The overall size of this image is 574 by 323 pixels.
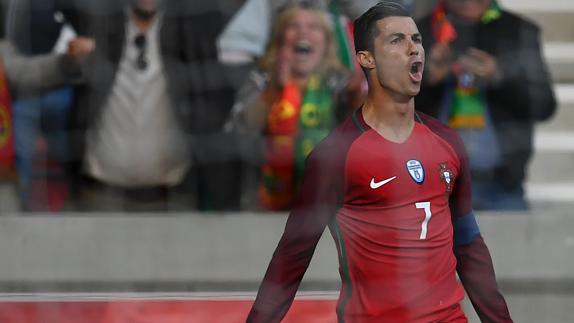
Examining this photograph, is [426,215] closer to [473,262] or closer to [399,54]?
[473,262]

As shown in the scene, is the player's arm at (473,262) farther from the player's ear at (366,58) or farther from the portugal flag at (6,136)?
the portugal flag at (6,136)

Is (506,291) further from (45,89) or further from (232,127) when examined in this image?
(45,89)

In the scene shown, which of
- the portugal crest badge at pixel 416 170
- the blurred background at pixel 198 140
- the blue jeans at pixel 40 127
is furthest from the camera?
→ the blue jeans at pixel 40 127

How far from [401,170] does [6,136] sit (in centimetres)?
140

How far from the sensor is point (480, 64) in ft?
9.95

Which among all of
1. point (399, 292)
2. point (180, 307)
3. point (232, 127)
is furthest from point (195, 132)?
point (399, 292)

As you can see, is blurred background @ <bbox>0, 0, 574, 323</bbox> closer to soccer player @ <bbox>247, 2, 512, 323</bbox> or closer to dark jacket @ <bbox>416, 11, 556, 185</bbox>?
dark jacket @ <bbox>416, 11, 556, 185</bbox>

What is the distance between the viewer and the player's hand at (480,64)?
119 inches

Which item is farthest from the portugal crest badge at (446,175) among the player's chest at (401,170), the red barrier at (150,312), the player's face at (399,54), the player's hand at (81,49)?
the player's hand at (81,49)

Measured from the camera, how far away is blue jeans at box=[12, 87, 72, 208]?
2996 millimetres

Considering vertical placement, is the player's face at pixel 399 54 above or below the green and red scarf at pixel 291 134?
above

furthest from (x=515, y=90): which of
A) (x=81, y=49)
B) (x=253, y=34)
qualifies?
(x=81, y=49)

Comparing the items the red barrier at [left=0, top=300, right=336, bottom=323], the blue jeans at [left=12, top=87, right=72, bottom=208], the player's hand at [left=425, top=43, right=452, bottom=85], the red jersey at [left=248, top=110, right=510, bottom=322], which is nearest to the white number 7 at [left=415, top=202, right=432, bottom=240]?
the red jersey at [left=248, top=110, right=510, bottom=322]

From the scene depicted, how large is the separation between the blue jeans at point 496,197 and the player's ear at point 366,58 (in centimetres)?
119
